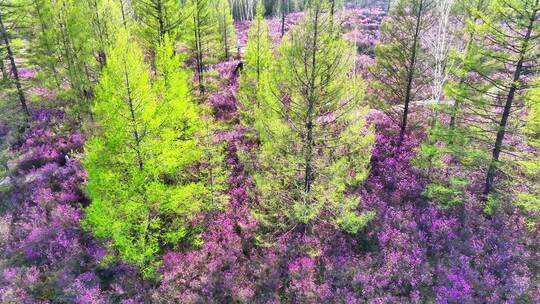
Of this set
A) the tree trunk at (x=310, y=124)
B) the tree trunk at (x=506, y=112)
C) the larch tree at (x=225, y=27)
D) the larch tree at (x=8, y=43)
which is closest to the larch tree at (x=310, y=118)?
the tree trunk at (x=310, y=124)

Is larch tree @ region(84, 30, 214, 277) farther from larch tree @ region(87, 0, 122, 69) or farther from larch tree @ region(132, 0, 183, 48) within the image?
larch tree @ region(87, 0, 122, 69)

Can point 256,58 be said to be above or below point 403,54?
below

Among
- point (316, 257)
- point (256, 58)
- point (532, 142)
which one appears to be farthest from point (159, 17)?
point (532, 142)

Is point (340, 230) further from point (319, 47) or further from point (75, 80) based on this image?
point (75, 80)

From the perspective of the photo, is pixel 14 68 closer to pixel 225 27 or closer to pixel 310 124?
pixel 225 27

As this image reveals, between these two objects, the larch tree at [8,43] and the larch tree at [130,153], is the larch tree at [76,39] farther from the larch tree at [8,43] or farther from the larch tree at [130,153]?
the larch tree at [130,153]
